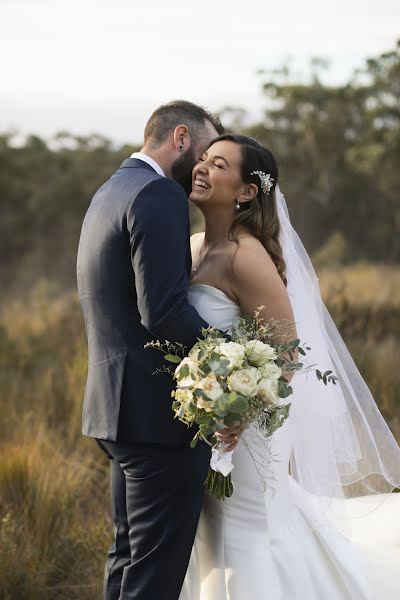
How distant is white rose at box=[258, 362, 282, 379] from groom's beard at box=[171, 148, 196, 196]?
1059 millimetres

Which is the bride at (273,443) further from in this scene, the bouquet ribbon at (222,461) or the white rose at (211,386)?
the white rose at (211,386)

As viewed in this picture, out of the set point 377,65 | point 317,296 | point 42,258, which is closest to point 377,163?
point 377,65

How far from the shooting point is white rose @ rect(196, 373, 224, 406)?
2820mm

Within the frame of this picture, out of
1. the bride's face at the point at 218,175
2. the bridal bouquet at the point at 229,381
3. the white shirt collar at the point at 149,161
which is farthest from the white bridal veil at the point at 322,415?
the bridal bouquet at the point at 229,381

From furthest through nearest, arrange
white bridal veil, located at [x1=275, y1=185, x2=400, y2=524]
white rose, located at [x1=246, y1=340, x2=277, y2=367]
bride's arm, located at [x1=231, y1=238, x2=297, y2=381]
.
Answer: white bridal veil, located at [x1=275, y1=185, x2=400, y2=524] → bride's arm, located at [x1=231, y1=238, x2=297, y2=381] → white rose, located at [x1=246, y1=340, x2=277, y2=367]

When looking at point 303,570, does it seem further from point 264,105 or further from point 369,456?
point 264,105

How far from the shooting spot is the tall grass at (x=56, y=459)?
4.09 meters

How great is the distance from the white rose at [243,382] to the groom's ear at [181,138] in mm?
1190

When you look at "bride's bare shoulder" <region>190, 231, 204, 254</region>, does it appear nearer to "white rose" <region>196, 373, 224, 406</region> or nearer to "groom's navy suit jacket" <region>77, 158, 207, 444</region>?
"groom's navy suit jacket" <region>77, 158, 207, 444</region>

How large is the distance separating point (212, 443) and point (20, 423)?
303cm

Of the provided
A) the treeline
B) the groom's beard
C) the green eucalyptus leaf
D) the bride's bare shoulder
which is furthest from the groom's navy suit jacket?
the treeline

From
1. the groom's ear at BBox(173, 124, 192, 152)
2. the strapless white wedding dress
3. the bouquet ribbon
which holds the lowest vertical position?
the strapless white wedding dress

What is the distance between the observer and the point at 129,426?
3.20 m

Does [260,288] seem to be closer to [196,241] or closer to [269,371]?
[269,371]
